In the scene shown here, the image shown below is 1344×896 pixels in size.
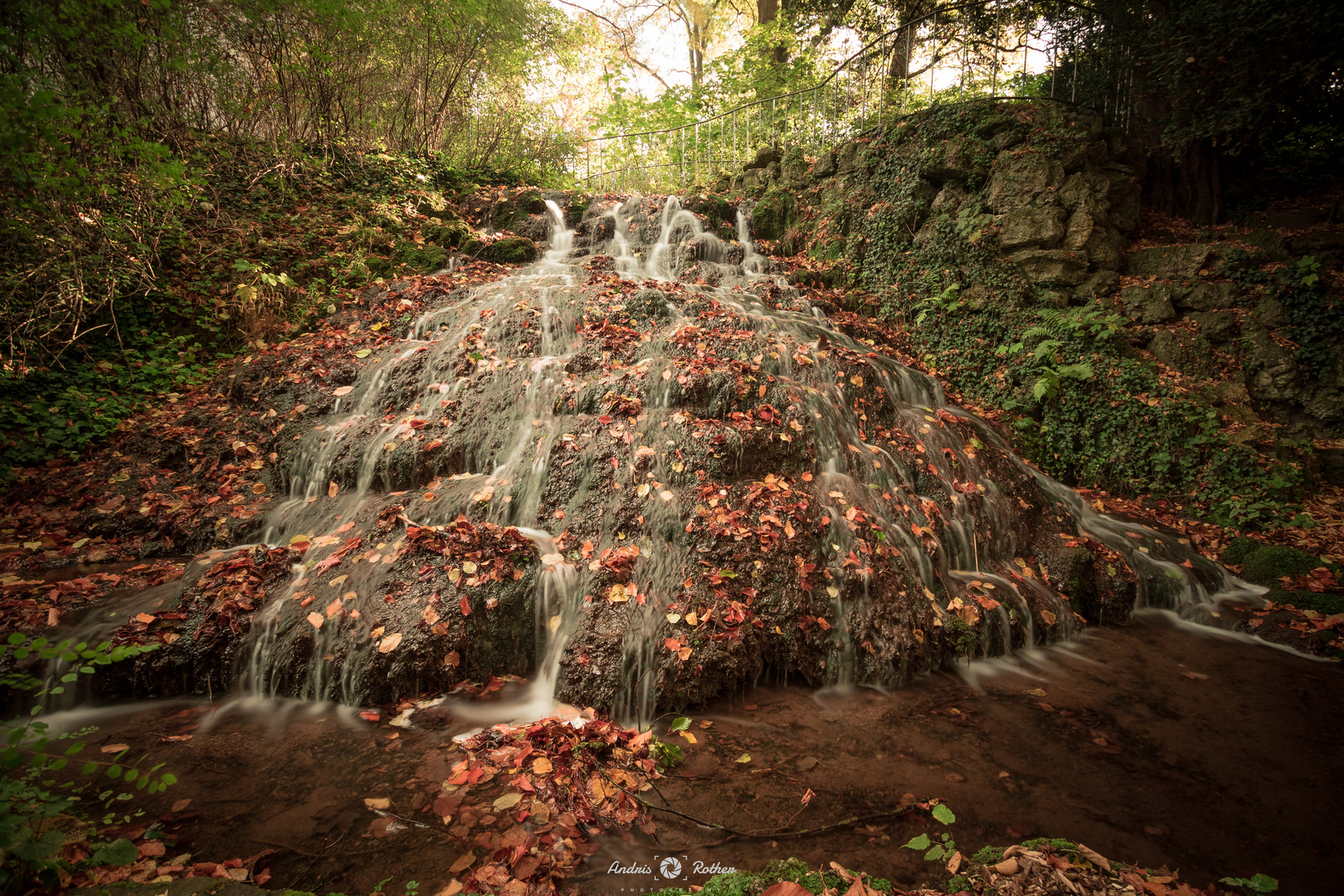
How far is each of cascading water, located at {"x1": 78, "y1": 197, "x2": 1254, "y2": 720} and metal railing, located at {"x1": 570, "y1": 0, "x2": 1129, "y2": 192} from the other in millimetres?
6768

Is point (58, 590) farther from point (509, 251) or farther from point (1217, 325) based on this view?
point (1217, 325)

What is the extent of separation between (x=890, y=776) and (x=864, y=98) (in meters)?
12.9

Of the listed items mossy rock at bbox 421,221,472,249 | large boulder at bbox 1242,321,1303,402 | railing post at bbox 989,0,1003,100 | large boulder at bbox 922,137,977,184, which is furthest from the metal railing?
mossy rock at bbox 421,221,472,249

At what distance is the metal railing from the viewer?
30.2 feet

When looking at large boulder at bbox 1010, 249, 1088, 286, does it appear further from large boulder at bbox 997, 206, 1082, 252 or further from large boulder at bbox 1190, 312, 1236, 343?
large boulder at bbox 1190, 312, 1236, 343

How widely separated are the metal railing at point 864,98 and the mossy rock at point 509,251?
5968 millimetres

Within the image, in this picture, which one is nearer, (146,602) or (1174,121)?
(146,602)

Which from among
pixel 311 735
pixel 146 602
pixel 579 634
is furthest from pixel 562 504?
pixel 146 602

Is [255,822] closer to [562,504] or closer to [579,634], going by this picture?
[579,634]

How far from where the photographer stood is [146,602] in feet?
13.6

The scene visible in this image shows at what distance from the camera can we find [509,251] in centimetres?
1004

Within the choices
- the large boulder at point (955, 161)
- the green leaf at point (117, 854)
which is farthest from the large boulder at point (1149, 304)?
the green leaf at point (117, 854)

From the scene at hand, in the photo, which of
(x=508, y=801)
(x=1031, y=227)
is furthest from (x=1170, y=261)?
(x=508, y=801)

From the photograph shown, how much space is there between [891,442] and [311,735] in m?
5.75
